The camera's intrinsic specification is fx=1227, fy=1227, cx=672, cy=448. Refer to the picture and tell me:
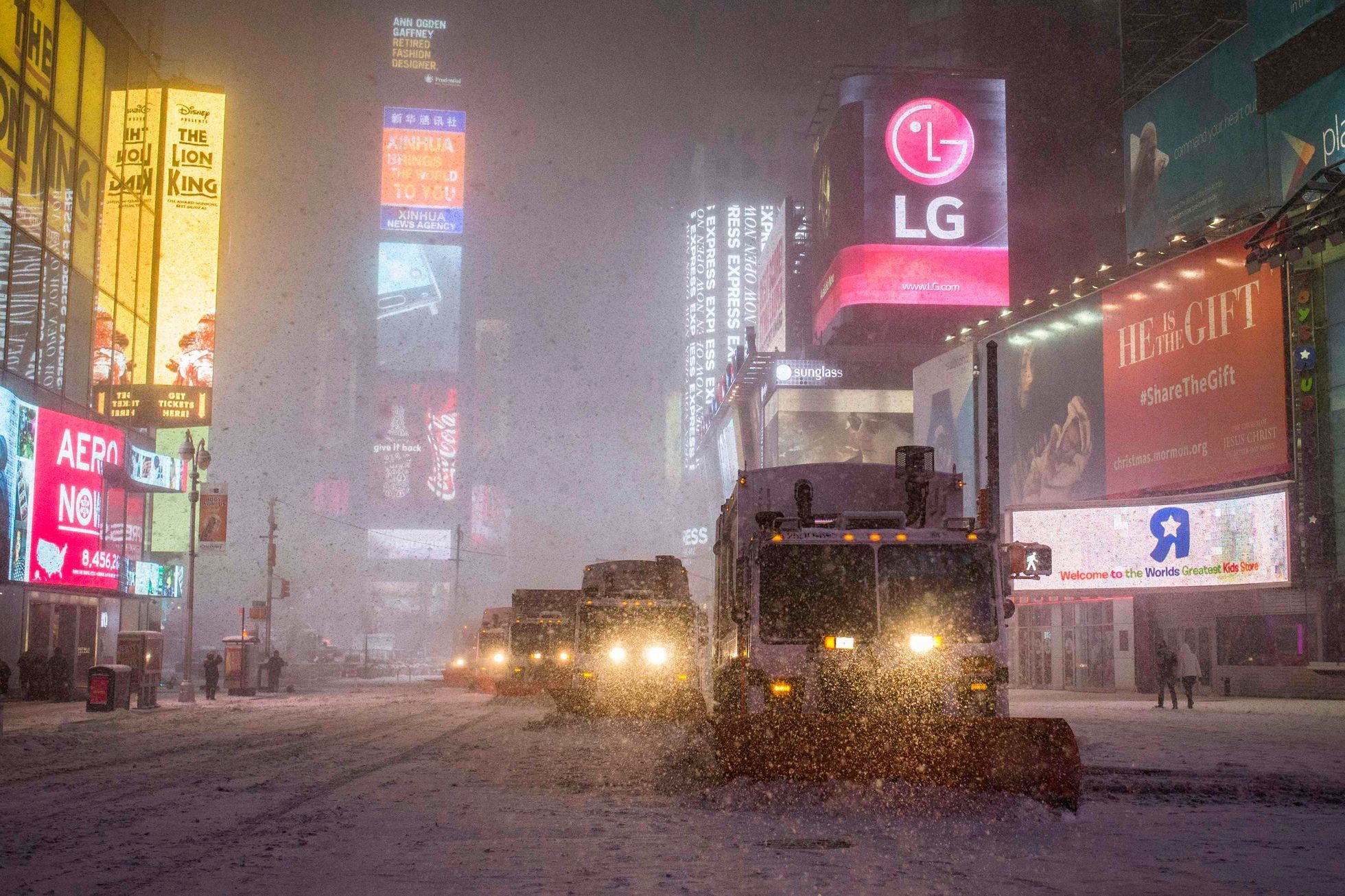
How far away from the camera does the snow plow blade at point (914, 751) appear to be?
11.4 meters

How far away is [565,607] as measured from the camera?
33.9m

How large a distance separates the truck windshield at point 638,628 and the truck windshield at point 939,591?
14.4 meters

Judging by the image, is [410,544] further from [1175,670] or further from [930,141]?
[1175,670]

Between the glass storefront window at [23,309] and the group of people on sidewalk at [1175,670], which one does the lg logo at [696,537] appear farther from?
the group of people on sidewalk at [1175,670]

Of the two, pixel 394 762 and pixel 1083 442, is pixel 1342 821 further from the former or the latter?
pixel 1083 442

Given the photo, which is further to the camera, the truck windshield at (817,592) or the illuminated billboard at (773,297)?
the illuminated billboard at (773,297)

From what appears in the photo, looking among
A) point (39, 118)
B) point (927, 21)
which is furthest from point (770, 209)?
point (39, 118)

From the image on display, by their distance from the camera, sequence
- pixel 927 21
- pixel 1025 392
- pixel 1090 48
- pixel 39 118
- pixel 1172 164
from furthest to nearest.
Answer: pixel 927 21, pixel 1090 48, pixel 1025 392, pixel 1172 164, pixel 39 118

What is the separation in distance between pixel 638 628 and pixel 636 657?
64 centimetres

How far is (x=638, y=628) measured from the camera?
26.9 meters

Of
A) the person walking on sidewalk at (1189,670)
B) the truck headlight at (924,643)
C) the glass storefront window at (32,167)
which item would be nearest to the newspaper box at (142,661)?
the glass storefront window at (32,167)

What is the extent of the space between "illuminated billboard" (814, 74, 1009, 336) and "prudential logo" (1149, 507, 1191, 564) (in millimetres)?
30328

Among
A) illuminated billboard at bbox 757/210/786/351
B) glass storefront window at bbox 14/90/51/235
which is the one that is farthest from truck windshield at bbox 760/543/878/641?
illuminated billboard at bbox 757/210/786/351

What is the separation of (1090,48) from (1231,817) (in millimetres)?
65190
